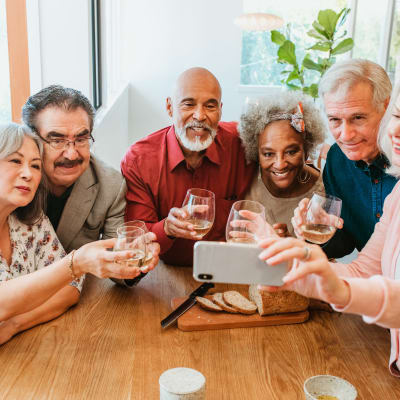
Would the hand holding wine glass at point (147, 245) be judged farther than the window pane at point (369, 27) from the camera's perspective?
No

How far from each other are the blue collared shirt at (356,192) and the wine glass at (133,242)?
108 centimetres

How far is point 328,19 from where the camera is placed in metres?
5.10

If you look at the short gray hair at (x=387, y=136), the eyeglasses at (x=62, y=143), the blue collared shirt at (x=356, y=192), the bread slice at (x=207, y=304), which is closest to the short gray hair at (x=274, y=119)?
the blue collared shirt at (x=356, y=192)

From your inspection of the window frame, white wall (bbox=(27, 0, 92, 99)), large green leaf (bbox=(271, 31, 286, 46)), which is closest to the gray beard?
white wall (bbox=(27, 0, 92, 99))

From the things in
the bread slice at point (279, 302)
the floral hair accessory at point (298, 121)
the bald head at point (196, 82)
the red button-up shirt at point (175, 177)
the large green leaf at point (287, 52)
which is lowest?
the bread slice at point (279, 302)

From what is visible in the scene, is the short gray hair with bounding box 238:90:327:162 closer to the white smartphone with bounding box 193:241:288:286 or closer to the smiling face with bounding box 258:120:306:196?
the smiling face with bounding box 258:120:306:196

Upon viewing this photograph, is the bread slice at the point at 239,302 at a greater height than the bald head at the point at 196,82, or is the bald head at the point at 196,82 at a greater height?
the bald head at the point at 196,82

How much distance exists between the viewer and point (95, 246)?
1.44 meters

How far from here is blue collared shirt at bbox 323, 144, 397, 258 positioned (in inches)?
76.6

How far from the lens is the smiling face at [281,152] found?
6.95 feet

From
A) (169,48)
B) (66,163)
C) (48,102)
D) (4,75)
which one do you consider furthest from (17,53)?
(169,48)

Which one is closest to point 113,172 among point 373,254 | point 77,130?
point 77,130

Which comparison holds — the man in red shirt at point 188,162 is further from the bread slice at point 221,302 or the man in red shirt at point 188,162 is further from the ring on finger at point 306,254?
the ring on finger at point 306,254

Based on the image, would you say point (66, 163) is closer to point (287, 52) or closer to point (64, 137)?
point (64, 137)
